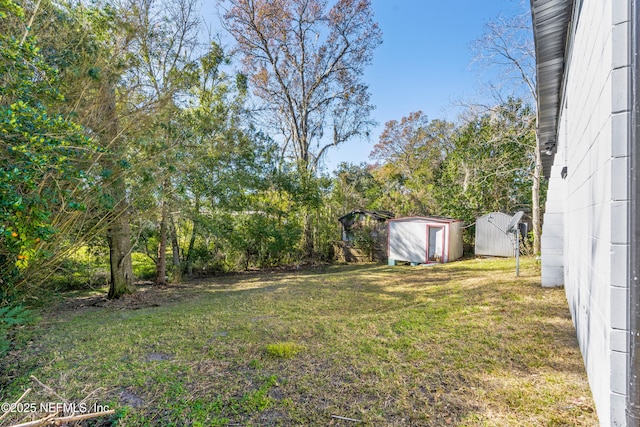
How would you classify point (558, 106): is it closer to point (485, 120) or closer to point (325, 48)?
point (485, 120)

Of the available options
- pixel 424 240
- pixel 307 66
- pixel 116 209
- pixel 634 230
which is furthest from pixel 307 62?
pixel 634 230

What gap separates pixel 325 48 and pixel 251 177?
7522 millimetres

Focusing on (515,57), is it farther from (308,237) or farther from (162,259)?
(162,259)

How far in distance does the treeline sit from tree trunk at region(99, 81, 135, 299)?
1.4 inches

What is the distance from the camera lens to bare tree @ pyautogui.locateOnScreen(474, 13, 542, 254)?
8727 mm

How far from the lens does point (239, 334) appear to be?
3562 mm

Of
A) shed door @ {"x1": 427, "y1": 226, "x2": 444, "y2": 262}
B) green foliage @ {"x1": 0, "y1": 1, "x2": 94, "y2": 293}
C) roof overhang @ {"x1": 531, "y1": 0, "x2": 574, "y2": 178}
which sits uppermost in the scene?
roof overhang @ {"x1": 531, "y1": 0, "x2": 574, "y2": 178}

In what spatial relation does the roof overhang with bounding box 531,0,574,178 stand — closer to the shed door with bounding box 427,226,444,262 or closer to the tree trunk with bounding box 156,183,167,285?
the shed door with bounding box 427,226,444,262

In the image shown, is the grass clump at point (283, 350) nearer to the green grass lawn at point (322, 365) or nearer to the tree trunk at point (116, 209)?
the green grass lawn at point (322, 365)

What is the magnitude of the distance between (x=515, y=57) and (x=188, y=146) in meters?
9.48

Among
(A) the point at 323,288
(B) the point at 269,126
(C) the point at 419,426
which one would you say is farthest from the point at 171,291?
(B) the point at 269,126

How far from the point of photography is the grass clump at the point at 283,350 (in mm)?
2879

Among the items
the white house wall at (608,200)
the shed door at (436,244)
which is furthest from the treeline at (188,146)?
the white house wall at (608,200)

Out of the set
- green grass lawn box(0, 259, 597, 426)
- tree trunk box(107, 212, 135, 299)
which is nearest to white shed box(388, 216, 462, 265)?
green grass lawn box(0, 259, 597, 426)
